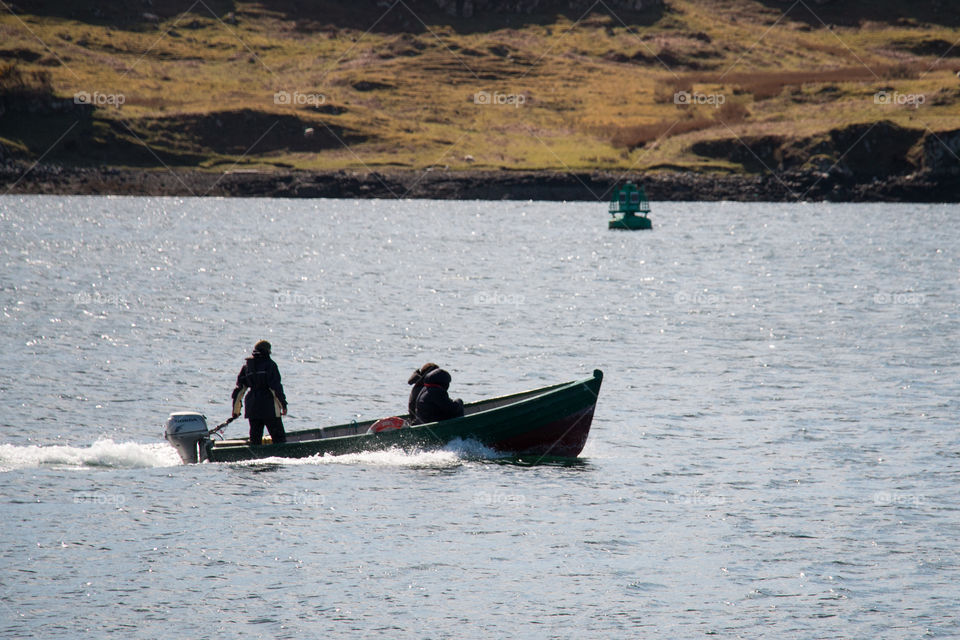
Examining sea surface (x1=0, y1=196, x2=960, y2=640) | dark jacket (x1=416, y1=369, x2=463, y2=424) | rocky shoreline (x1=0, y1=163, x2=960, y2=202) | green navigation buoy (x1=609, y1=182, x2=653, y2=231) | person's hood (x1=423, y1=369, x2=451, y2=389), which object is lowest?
sea surface (x1=0, y1=196, x2=960, y2=640)

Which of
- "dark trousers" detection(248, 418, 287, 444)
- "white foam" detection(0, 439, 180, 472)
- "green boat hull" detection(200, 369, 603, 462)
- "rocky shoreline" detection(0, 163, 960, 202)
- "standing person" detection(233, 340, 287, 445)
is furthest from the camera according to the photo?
"rocky shoreline" detection(0, 163, 960, 202)

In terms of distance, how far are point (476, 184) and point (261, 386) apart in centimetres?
15321

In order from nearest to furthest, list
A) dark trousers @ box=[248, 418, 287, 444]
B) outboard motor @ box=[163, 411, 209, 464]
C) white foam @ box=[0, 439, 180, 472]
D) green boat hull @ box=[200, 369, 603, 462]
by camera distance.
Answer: green boat hull @ box=[200, 369, 603, 462]
white foam @ box=[0, 439, 180, 472]
dark trousers @ box=[248, 418, 287, 444]
outboard motor @ box=[163, 411, 209, 464]

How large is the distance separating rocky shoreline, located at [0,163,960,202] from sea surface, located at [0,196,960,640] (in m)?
101

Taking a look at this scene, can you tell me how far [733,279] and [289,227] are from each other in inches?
2569

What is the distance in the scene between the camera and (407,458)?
27.3 meters

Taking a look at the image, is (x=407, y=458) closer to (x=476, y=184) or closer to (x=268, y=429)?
(x=268, y=429)

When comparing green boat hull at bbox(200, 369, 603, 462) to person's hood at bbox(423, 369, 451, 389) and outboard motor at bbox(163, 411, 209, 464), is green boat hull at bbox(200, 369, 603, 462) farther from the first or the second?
person's hood at bbox(423, 369, 451, 389)

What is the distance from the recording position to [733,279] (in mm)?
82000

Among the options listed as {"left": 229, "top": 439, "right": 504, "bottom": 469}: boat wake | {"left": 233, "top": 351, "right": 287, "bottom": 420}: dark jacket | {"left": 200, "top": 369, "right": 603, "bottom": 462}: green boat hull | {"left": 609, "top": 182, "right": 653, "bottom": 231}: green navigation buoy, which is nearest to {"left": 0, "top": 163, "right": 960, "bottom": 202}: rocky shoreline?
{"left": 609, "top": 182, "right": 653, "bottom": 231}: green navigation buoy

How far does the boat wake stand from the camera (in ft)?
89.1

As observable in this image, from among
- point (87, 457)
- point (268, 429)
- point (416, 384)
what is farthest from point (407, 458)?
point (87, 457)

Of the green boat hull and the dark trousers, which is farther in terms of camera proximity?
the dark trousers

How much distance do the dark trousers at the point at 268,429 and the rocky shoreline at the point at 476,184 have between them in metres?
147
